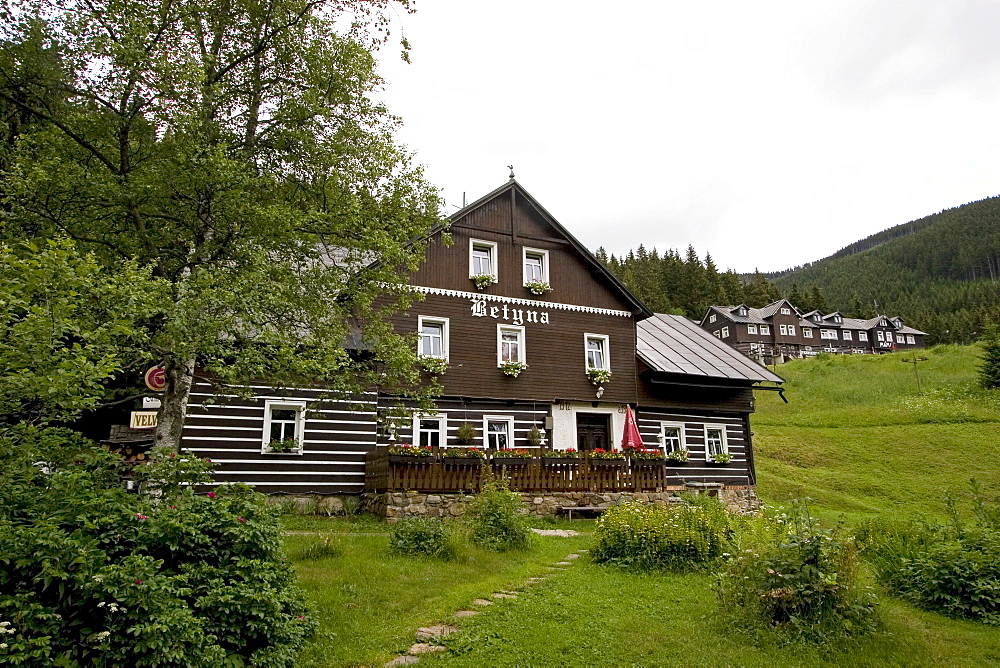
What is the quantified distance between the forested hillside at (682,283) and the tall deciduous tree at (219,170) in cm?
7090

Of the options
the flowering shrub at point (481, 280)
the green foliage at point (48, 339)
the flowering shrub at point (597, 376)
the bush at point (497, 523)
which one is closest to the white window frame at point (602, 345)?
the flowering shrub at point (597, 376)

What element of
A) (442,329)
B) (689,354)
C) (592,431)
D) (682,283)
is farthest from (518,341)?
(682,283)

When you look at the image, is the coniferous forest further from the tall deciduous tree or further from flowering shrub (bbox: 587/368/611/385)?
the tall deciduous tree

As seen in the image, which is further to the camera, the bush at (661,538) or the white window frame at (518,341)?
the white window frame at (518,341)

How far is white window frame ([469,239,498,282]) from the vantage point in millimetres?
22266

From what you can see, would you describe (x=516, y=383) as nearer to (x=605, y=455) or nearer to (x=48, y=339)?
(x=605, y=455)

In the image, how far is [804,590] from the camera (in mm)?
7137

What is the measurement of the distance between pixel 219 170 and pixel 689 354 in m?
21.2

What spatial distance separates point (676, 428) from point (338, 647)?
20.5 m

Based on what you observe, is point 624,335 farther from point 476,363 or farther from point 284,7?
point 284,7

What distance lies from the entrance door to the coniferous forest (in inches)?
2175

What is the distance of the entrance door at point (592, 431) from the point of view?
23.1m

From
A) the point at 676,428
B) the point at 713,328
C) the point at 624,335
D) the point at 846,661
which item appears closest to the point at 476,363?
the point at 624,335

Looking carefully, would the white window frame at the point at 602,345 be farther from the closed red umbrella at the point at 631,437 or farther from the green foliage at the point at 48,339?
the green foliage at the point at 48,339
